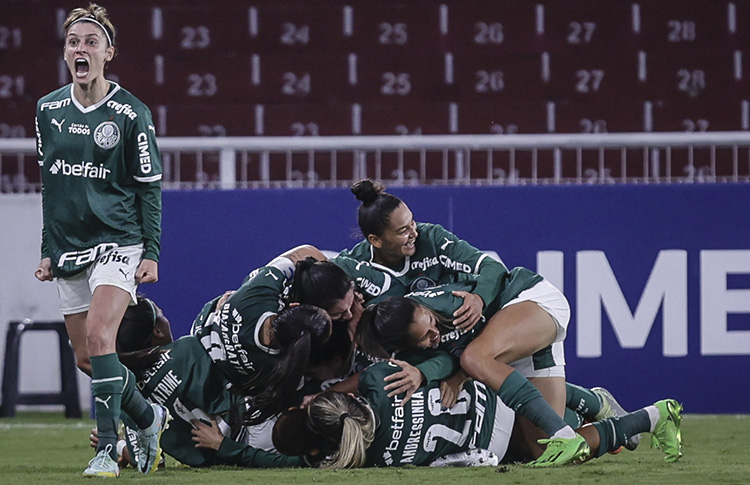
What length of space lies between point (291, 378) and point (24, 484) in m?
1.14

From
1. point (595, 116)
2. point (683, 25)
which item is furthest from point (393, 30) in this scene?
point (683, 25)

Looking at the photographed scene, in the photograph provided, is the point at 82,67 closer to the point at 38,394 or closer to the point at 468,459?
the point at 468,459

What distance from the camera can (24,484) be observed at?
4191 mm

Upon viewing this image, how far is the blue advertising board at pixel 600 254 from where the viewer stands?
7477mm

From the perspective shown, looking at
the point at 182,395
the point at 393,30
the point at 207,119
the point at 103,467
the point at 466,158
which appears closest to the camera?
the point at 103,467

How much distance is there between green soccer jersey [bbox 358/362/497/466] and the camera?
4.68m

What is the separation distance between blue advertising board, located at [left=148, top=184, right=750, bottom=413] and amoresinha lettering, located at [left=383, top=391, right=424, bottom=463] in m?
2.90

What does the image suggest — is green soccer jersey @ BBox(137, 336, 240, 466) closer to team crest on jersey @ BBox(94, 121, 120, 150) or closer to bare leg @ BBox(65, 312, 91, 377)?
bare leg @ BBox(65, 312, 91, 377)

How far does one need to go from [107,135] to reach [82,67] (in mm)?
285

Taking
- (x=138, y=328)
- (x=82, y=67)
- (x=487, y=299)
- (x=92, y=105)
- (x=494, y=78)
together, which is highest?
(x=494, y=78)

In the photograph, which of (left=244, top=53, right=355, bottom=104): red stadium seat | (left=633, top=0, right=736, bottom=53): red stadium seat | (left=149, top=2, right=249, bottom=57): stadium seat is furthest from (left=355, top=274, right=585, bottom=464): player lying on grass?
(left=149, top=2, right=249, bottom=57): stadium seat

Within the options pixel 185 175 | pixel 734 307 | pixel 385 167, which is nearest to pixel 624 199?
pixel 734 307

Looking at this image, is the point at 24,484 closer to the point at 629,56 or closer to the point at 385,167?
the point at 385,167

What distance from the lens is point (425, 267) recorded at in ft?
18.6
